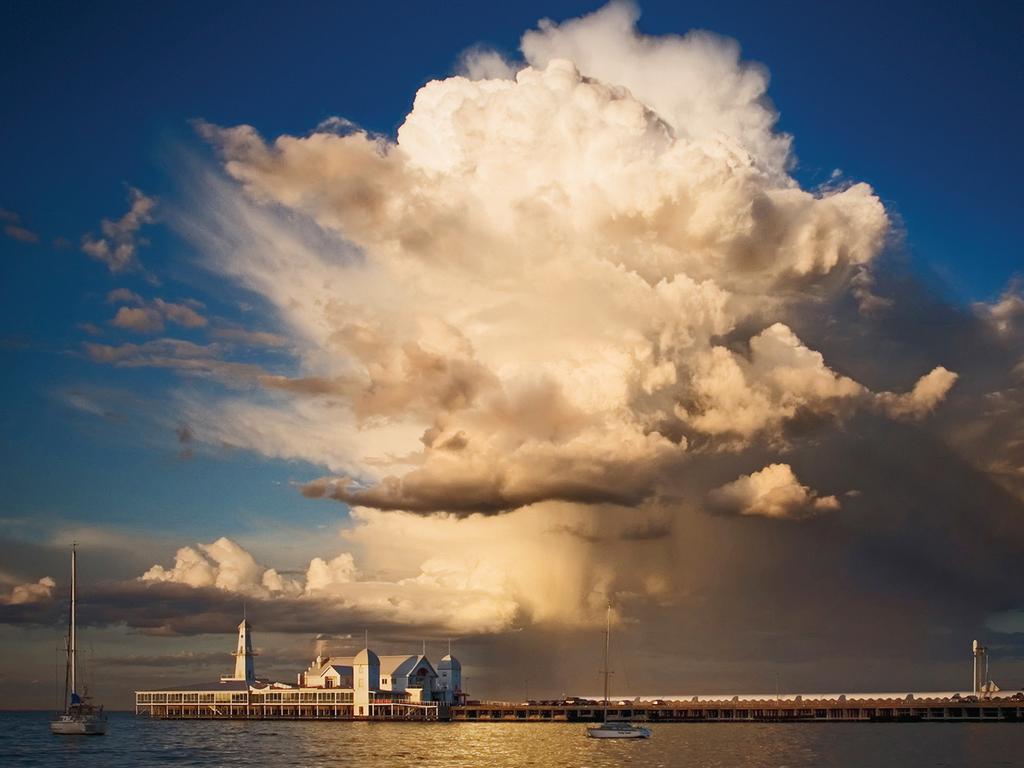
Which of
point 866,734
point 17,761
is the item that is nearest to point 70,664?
point 17,761

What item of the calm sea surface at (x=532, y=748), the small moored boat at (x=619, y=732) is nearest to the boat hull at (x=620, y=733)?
the small moored boat at (x=619, y=732)

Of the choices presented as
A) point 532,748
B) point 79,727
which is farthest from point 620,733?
point 79,727

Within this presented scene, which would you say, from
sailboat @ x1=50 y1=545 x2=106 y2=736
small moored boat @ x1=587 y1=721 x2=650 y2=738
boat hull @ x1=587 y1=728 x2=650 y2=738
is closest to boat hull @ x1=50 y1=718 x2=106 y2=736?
sailboat @ x1=50 y1=545 x2=106 y2=736

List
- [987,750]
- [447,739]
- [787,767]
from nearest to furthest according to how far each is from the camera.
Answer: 1. [787,767]
2. [987,750]
3. [447,739]

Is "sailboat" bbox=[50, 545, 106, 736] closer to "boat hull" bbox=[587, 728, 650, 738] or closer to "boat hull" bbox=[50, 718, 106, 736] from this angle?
"boat hull" bbox=[50, 718, 106, 736]

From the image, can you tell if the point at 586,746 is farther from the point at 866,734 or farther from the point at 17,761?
the point at 17,761

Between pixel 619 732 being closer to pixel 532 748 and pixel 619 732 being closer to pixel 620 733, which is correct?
pixel 620 733

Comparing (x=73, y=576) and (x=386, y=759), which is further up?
(x=73, y=576)

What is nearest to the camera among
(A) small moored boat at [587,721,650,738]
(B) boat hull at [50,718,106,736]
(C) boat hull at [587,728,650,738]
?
(C) boat hull at [587,728,650,738]
